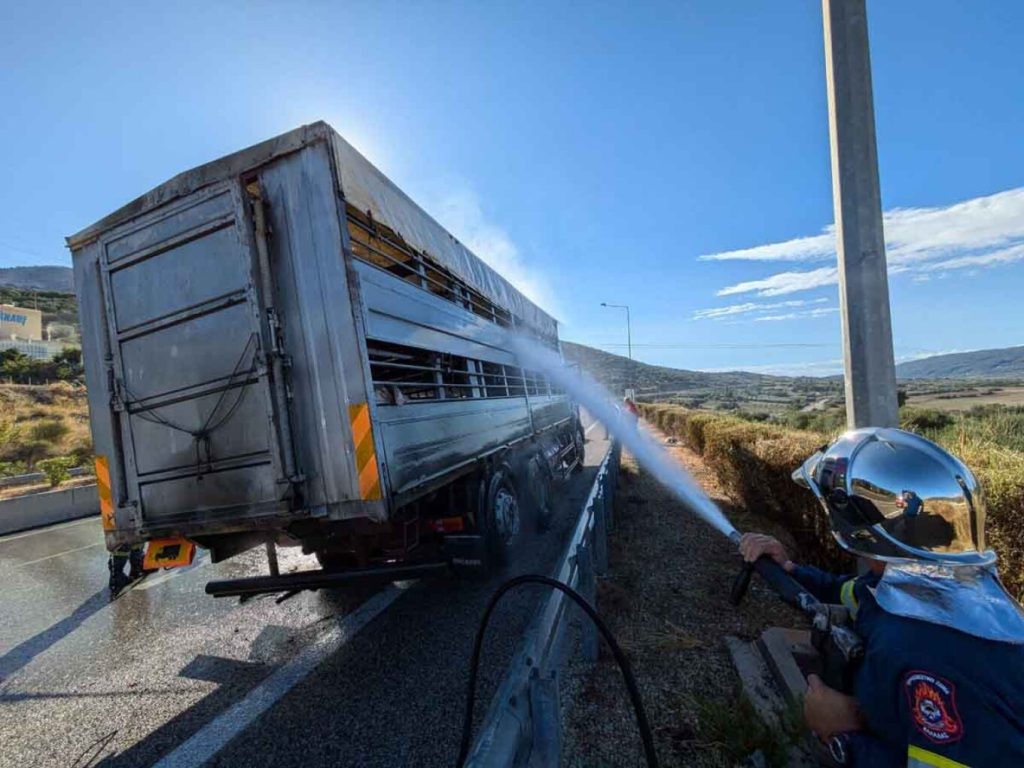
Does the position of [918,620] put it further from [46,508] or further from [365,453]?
[46,508]

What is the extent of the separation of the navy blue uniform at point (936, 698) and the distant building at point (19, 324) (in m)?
73.3

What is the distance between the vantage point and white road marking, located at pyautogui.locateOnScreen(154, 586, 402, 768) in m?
2.86

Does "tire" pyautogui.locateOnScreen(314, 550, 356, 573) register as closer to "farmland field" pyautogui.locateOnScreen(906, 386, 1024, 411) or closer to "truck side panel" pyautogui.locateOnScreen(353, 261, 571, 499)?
"truck side panel" pyautogui.locateOnScreen(353, 261, 571, 499)

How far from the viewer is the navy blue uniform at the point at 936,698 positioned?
106cm

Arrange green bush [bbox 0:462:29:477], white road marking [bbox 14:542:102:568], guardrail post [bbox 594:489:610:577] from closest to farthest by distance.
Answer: guardrail post [bbox 594:489:610:577] < white road marking [bbox 14:542:102:568] < green bush [bbox 0:462:29:477]

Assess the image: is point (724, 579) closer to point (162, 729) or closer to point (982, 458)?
point (982, 458)

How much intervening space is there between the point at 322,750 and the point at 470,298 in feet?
14.7

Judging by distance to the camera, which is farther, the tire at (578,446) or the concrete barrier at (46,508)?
the tire at (578,446)

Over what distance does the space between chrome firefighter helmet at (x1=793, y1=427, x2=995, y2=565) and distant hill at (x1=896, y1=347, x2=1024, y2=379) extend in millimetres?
24767

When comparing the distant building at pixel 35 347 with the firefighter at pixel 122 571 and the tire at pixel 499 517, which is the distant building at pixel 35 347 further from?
the tire at pixel 499 517

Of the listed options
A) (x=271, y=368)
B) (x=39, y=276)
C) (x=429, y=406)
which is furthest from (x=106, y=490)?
(x=39, y=276)

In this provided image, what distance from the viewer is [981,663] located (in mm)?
1111

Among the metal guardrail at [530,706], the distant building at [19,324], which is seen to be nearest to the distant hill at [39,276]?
the distant building at [19,324]

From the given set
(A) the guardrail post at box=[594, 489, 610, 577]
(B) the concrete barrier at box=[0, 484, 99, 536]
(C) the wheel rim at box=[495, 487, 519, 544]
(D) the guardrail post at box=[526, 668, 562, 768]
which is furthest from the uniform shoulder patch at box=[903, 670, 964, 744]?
(B) the concrete barrier at box=[0, 484, 99, 536]
